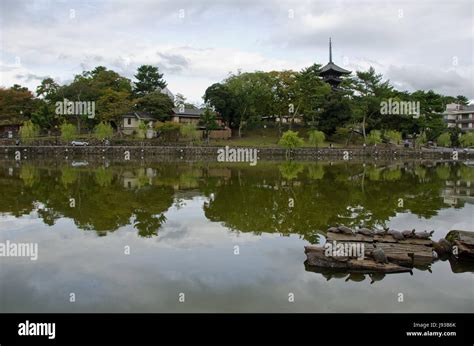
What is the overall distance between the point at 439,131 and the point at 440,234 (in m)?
54.0

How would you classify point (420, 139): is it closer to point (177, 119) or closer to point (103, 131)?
point (177, 119)

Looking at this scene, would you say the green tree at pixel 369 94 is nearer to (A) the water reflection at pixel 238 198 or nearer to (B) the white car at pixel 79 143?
(A) the water reflection at pixel 238 198

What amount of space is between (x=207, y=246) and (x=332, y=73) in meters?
57.1

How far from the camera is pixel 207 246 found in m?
10.8

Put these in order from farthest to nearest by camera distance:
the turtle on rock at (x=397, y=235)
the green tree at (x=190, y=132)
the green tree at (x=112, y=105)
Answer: the green tree at (x=112, y=105)
the green tree at (x=190, y=132)
the turtle on rock at (x=397, y=235)

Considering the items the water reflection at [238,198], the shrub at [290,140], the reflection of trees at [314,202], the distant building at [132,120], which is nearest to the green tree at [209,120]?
the distant building at [132,120]

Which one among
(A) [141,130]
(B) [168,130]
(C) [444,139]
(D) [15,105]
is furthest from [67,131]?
(C) [444,139]

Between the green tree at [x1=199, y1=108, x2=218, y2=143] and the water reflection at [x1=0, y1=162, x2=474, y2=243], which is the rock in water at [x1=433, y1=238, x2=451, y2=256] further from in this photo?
the green tree at [x1=199, y1=108, x2=218, y2=143]

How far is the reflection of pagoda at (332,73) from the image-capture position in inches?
→ 2454

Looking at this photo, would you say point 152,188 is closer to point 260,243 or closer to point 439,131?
point 260,243

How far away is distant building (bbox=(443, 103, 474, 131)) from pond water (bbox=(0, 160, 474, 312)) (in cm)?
6660

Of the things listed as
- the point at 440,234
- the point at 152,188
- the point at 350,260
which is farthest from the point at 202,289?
the point at 152,188

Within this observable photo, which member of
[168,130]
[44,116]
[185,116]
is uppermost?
[185,116]

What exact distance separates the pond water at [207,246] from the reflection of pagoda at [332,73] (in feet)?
142
